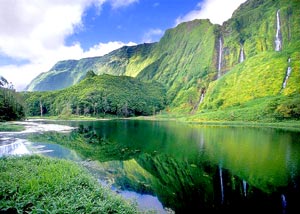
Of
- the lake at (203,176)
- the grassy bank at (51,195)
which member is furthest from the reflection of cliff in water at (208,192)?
the grassy bank at (51,195)

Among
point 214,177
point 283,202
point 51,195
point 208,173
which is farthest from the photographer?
point 208,173

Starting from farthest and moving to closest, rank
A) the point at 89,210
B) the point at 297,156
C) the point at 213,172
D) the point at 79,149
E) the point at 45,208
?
the point at 79,149 < the point at 297,156 < the point at 213,172 < the point at 89,210 < the point at 45,208

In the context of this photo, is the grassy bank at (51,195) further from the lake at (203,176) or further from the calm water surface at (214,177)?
the calm water surface at (214,177)

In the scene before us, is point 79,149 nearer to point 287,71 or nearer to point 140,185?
point 140,185

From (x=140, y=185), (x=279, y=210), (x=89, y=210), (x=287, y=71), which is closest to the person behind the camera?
(x=89, y=210)

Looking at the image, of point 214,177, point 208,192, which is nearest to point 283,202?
point 208,192

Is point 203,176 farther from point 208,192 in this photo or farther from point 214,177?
point 208,192

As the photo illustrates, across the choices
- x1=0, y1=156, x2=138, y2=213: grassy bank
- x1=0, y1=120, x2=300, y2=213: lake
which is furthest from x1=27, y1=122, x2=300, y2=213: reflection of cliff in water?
x1=0, y1=156, x2=138, y2=213: grassy bank

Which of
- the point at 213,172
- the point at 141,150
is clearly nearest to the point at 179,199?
the point at 213,172

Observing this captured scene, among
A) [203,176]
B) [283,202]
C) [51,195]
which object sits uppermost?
[51,195]

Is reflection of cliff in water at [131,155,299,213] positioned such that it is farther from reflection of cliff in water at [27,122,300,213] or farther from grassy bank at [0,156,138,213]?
grassy bank at [0,156,138,213]

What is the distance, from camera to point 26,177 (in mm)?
22062

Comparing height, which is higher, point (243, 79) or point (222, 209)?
point (243, 79)

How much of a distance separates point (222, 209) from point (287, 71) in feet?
566
